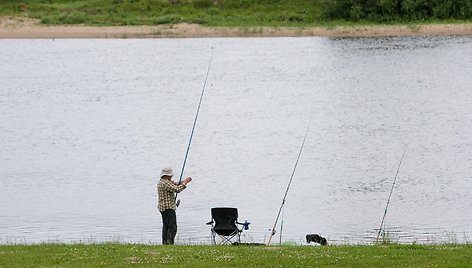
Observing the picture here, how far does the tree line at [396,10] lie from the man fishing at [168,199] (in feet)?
155

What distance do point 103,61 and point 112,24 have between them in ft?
27.8

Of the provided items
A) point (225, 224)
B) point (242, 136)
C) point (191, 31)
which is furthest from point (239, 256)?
point (191, 31)

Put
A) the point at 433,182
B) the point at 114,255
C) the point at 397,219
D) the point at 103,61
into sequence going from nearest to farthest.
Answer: the point at 114,255 < the point at 397,219 < the point at 433,182 < the point at 103,61

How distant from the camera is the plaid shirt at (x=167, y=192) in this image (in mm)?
17766

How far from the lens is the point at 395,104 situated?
4103cm

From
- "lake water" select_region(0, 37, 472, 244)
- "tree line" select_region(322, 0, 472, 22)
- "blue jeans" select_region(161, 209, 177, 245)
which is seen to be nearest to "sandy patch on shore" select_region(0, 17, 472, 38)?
"lake water" select_region(0, 37, 472, 244)

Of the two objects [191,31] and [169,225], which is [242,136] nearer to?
[169,225]

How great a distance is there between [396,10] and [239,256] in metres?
51.2

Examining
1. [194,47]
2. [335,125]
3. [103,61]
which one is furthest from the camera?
[194,47]

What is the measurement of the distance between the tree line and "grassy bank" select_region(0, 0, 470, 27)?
120 mm

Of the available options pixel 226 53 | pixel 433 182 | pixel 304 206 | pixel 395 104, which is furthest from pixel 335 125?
pixel 226 53

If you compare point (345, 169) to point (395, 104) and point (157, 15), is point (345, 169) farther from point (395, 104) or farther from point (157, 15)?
point (157, 15)

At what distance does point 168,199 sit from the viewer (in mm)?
18016

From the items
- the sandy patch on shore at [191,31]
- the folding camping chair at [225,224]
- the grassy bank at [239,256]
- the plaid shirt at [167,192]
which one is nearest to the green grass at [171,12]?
the sandy patch on shore at [191,31]
